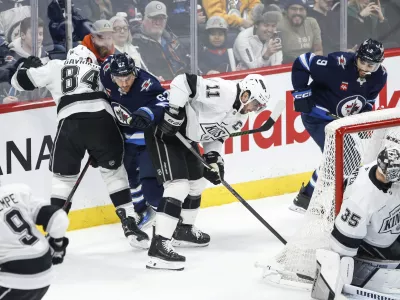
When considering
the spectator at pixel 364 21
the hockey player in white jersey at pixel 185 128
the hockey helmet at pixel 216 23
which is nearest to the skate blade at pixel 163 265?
the hockey player in white jersey at pixel 185 128

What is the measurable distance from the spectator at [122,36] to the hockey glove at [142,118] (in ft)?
3.12

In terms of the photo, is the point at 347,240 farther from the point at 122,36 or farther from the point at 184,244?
the point at 122,36

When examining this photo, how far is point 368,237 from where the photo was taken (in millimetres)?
5023

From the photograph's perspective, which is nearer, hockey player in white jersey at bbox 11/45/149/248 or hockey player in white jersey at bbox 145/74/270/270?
hockey player in white jersey at bbox 145/74/270/270

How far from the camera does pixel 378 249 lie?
5.07 meters

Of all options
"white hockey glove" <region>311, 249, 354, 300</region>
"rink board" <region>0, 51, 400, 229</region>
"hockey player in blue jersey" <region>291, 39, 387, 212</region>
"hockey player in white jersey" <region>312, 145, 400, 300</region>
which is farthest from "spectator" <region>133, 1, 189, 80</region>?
"white hockey glove" <region>311, 249, 354, 300</region>

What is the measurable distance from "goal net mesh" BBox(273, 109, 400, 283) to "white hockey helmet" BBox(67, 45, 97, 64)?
136cm

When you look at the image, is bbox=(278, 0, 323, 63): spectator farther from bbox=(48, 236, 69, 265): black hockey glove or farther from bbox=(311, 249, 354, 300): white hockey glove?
bbox=(48, 236, 69, 265): black hockey glove

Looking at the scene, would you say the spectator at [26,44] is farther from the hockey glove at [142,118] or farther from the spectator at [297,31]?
the spectator at [297,31]

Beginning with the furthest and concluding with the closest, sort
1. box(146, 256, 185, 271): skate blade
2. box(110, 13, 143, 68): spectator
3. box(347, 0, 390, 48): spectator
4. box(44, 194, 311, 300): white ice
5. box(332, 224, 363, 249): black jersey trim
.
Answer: box(347, 0, 390, 48): spectator → box(110, 13, 143, 68): spectator → box(146, 256, 185, 271): skate blade → box(44, 194, 311, 300): white ice → box(332, 224, 363, 249): black jersey trim

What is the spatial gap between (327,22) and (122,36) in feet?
4.93

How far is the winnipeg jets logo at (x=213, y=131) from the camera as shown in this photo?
588 cm

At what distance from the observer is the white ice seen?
5422mm

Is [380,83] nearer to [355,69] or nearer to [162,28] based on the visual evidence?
[355,69]
